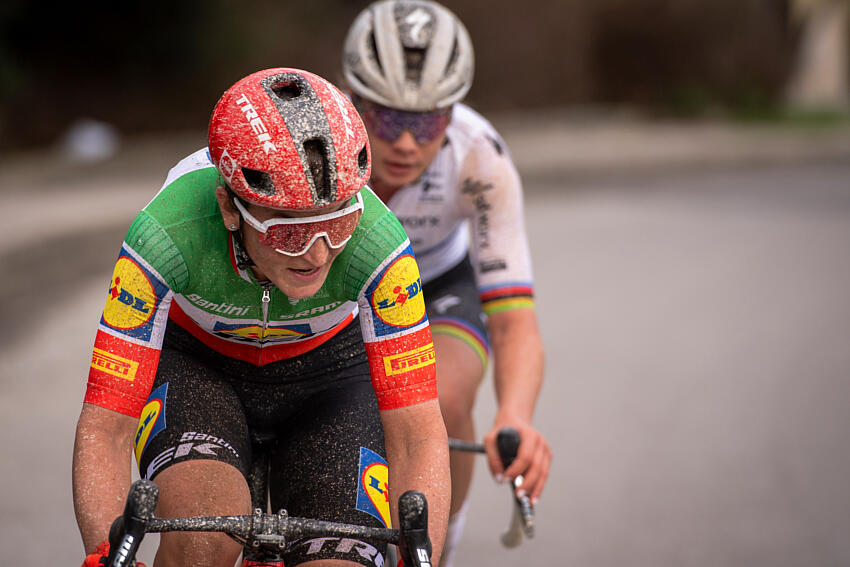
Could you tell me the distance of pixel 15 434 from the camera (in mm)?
6348

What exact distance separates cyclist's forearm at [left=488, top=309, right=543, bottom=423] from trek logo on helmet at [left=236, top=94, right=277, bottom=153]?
135 centimetres

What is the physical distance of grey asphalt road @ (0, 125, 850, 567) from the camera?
17.5 feet

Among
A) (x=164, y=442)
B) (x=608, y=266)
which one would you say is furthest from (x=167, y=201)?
(x=608, y=266)

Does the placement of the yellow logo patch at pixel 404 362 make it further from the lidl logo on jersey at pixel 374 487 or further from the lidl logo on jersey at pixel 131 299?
the lidl logo on jersey at pixel 131 299

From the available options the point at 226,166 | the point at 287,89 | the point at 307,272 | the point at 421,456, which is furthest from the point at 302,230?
the point at 421,456

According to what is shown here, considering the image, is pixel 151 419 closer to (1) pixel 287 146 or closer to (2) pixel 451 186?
(1) pixel 287 146

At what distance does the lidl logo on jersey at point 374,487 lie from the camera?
2.59 metres

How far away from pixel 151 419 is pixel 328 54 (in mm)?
16968

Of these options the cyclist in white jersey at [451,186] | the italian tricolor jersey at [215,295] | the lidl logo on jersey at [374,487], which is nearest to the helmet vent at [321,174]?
the italian tricolor jersey at [215,295]

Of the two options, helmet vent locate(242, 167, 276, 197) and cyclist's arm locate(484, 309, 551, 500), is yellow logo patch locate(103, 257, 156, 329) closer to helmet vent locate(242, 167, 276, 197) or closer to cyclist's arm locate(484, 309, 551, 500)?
helmet vent locate(242, 167, 276, 197)

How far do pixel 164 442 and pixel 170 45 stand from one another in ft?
48.3

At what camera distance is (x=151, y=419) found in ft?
9.05

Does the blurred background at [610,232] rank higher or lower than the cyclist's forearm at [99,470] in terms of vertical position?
lower

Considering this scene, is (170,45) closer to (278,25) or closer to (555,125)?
(278,25)
